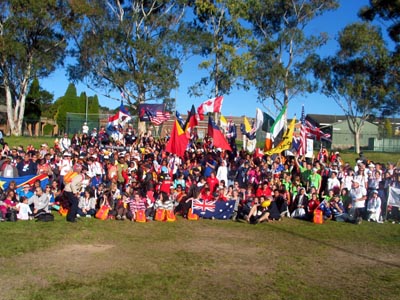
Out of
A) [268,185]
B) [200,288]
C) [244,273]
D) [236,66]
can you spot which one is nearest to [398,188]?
[268,185]

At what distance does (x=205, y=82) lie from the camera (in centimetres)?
3622

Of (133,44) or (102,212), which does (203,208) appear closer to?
(102,212)

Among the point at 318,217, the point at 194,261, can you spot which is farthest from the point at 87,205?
the point at 318,217

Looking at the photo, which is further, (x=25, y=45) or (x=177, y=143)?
(x=25, y=45)

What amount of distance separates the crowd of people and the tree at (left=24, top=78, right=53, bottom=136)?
77.5 ft

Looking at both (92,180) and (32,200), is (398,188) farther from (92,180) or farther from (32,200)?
(32,200)

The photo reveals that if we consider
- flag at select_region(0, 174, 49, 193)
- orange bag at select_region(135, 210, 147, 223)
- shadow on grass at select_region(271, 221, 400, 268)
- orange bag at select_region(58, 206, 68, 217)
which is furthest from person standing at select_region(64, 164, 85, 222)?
shadow on grass at select_region(271, 221, 400, 268)

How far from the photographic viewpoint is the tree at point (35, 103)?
1627 inches

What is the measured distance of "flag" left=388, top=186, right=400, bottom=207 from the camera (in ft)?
50.1

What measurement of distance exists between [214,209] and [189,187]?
1.20 meters

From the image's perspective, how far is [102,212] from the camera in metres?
13.9

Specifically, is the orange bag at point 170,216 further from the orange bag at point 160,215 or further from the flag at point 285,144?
the flag at point 285,144

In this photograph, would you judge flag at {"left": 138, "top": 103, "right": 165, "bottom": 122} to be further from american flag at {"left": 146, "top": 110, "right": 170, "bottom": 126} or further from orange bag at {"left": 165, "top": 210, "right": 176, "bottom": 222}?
orange bag at {"left": 165, "top": 210, "right": 176, "bottom": 222}

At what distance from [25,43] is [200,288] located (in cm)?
3256
